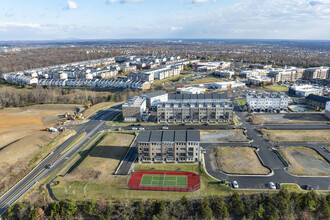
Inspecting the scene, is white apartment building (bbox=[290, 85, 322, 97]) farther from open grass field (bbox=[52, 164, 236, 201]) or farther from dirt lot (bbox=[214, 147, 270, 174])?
open grass field (bbox=[52, 164, 236, 201])

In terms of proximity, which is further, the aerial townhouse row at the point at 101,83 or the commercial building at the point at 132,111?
the aerial townhouse row at the point at 101,83

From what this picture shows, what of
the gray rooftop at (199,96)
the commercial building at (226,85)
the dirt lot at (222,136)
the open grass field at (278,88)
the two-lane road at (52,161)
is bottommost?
the two-lane road at (52,161)

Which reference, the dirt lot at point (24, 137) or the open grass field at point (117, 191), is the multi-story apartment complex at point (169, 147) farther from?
the dirt lot at point (24, 137)

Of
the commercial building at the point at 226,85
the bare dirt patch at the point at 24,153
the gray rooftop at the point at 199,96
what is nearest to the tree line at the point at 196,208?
the bare dirt patch at the point at 24,153

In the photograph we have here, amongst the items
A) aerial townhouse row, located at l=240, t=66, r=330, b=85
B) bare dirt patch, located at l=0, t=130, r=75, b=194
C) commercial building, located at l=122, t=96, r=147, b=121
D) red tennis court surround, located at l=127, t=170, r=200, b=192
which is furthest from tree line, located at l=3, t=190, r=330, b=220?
aerial townhouse row, located at l=240, t=66, r=330, b=85

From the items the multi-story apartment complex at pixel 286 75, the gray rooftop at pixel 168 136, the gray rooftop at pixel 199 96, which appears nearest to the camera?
the gray rooftop at pixel 168 136

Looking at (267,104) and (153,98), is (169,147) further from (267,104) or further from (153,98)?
(267,104)

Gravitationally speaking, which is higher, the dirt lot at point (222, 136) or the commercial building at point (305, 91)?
the commercial building at point (305, 91)
